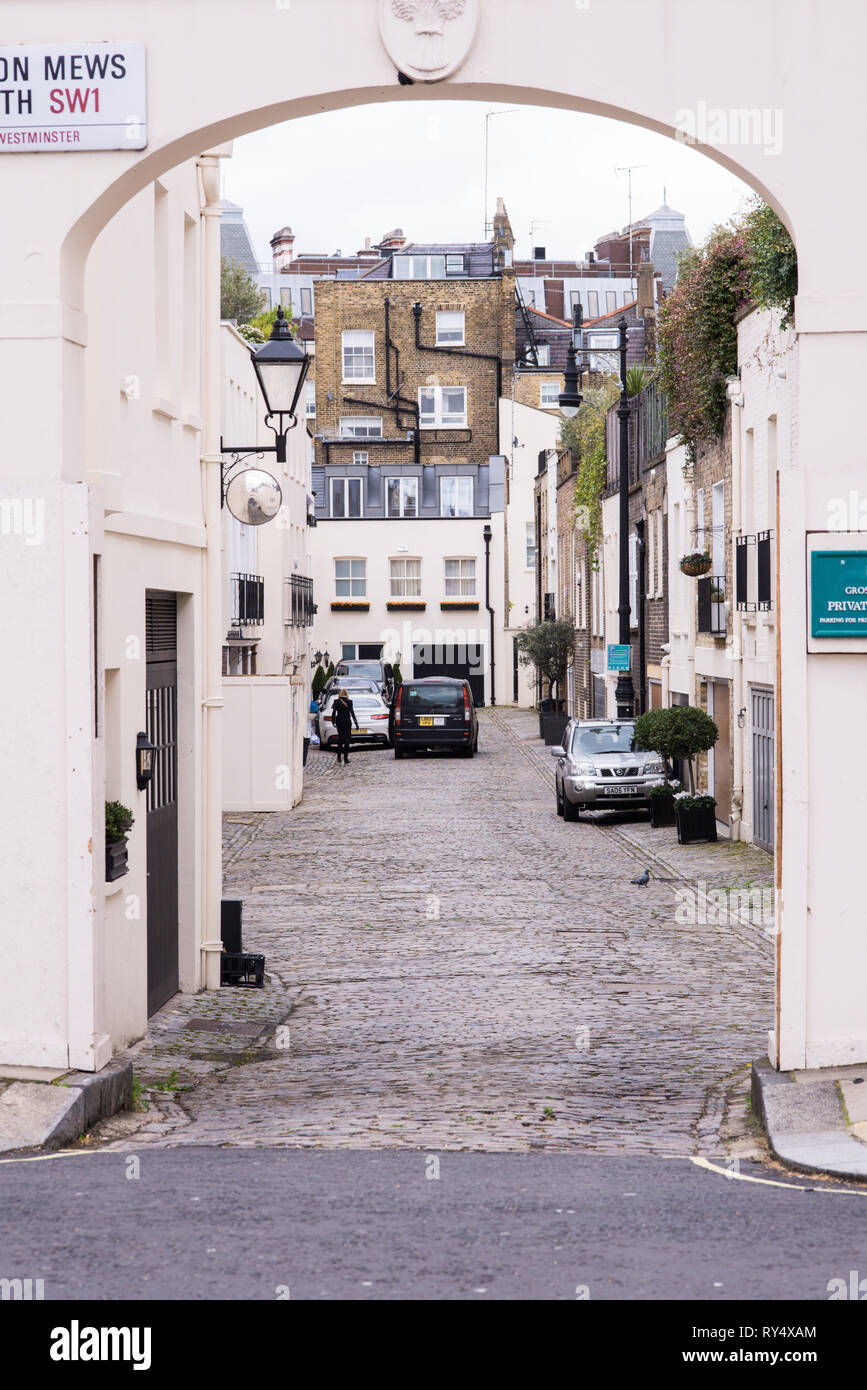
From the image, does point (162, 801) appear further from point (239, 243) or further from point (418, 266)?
point (239, 243)

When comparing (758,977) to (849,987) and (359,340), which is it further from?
(359,340)

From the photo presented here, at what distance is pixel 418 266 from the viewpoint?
216 ft

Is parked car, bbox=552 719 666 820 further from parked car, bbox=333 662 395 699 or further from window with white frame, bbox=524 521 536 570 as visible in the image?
window with white frame, bbox=524 521 536 570

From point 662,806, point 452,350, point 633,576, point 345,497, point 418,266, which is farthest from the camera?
point 418,266

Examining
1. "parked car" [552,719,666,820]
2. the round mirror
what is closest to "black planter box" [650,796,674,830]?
"parked car" [552,719,666,820]

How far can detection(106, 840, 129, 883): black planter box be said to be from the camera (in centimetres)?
878

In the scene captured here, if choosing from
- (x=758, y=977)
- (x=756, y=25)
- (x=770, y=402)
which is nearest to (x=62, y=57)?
(x=756, y=25)

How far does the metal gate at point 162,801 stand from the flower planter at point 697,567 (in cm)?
1237

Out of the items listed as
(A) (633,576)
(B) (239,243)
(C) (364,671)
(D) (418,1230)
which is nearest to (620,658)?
(A) (633,576)

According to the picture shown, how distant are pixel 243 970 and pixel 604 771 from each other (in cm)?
1301

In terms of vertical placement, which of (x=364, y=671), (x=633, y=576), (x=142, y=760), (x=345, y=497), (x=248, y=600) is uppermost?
(x=345, y=497)

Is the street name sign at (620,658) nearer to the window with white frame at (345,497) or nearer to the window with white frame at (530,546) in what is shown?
the window with white frame at (345,497)

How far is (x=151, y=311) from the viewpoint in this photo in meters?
10.8
